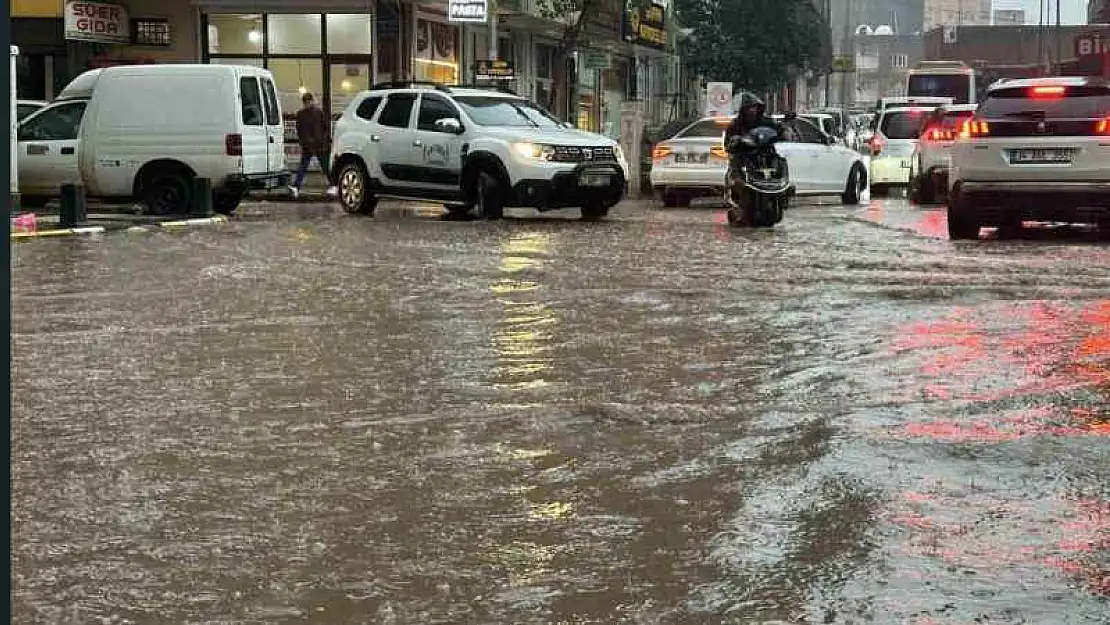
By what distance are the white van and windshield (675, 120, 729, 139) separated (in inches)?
273

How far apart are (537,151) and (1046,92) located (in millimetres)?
6213

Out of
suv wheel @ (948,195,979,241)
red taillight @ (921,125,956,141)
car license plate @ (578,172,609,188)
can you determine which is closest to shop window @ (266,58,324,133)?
red taillight @ (921,125,956,141)

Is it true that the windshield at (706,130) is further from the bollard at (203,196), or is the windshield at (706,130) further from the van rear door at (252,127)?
the bollard at (203,196)

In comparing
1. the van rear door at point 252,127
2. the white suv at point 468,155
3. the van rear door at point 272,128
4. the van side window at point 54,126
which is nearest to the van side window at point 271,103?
the van rear door at point 272,128

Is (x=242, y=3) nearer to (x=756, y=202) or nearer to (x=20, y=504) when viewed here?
(x=756, y=202)

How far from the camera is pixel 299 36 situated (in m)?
34.8

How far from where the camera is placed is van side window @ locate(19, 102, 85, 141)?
22438 mm

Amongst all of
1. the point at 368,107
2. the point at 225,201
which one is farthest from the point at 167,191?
the point at 368,107

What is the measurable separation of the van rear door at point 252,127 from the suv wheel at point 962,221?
9.03 m

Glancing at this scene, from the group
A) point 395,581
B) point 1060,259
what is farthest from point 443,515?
point 1060,259

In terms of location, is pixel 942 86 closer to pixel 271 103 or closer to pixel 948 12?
pixel 271 103

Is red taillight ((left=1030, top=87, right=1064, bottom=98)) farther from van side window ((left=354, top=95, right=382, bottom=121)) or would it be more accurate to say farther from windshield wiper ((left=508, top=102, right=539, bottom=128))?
van side window ((left=354, top=95, right=382, bottom=121))

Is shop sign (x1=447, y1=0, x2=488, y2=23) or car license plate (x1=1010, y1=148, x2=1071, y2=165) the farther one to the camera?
shop sign (x1=447, y1=0, x2=488, y2=23)

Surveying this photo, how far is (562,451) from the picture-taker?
21.5 feet
